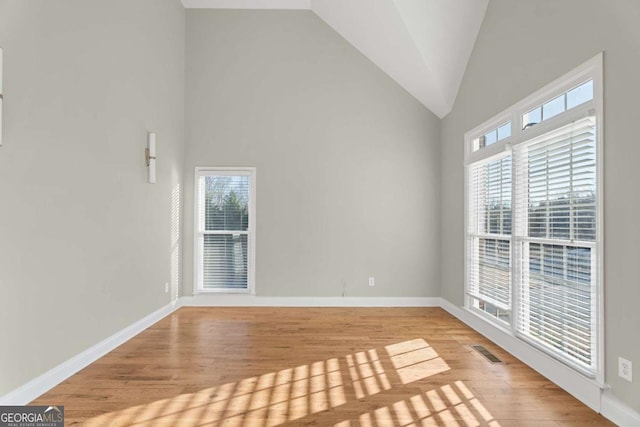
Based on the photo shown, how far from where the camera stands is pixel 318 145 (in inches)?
197

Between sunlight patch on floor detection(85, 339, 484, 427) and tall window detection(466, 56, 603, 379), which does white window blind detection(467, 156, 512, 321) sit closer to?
tall window detection(466, 56, 603, 379)

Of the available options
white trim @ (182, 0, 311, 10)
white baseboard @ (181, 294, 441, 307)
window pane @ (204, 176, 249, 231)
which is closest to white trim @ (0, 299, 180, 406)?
white baseboard @ (181, 294, 441, 307)

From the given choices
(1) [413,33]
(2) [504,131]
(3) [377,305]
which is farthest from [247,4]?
(3) [377,305]

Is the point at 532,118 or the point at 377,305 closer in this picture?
the point at 532,118

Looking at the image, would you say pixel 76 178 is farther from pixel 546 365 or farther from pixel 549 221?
pixel 546 365

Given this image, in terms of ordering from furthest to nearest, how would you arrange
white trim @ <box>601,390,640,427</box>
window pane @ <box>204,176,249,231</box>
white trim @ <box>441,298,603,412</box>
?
window pane @ <box>204,176,249,231</box> < white trim @ <box>441,298,603,412</box> < white trim @ <box>601,390,640,427</box>

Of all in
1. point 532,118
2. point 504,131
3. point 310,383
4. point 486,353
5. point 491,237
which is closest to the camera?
point 310,383

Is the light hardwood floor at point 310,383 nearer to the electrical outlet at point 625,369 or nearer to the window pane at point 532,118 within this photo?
the electrical outlet at point 625,369

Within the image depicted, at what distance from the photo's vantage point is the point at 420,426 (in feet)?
6.80

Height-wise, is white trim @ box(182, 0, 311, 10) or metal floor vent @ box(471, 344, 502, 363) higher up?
white trim @ box(182, 0, 311, 10)

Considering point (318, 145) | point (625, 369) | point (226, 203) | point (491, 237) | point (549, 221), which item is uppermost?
point (318, 145)

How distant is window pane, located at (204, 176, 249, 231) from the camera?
500 cm

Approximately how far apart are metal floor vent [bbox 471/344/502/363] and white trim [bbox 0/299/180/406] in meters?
3.42

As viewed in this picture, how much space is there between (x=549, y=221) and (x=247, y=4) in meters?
4.71
